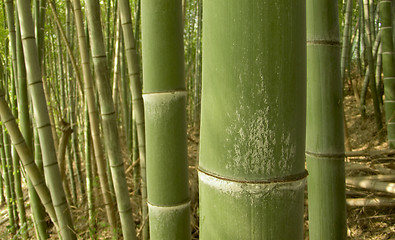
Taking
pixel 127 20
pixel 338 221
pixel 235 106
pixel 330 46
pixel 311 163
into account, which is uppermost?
pixel 127 20

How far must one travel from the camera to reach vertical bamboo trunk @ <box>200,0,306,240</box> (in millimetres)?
471

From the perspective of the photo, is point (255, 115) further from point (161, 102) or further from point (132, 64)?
point (132, 64)

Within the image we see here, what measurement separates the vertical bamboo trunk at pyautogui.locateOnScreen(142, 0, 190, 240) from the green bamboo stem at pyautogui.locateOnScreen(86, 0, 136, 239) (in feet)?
1.98

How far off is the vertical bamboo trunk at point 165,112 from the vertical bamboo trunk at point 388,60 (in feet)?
8.01

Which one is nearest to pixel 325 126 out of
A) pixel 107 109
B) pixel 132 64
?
pixel 107 109

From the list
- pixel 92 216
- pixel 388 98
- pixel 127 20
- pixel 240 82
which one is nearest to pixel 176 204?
pixel 240 82

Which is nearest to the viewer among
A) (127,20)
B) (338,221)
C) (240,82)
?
(240,82)

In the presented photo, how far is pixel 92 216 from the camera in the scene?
280 centimetres

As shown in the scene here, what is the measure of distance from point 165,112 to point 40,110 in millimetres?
959

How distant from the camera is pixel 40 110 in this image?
166 centimetres

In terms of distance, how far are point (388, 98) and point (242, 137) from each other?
3140mm

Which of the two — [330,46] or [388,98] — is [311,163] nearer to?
[330,46]

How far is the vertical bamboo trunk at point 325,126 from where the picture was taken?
1.03 meters

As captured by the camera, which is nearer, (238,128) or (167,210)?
(238,128)
